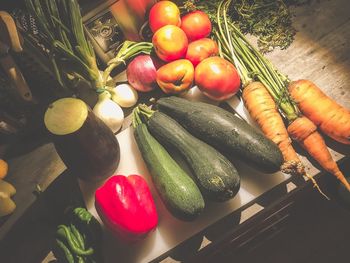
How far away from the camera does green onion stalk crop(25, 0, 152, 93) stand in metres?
1.05

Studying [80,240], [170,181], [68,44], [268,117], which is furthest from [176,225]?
[68,44]

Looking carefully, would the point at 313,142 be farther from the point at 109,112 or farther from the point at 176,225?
the point at 109,112

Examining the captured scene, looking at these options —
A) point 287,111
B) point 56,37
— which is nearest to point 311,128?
point 287,111

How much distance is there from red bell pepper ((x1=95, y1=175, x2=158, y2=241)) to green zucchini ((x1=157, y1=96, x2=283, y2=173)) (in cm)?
28

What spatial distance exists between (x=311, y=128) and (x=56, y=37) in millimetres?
968

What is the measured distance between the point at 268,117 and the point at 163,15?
574 millimetres

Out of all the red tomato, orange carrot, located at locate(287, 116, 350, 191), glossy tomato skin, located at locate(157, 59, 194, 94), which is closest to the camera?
orange carrot, located at locate(287, 116, 350, 191)

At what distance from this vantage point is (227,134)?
990mm

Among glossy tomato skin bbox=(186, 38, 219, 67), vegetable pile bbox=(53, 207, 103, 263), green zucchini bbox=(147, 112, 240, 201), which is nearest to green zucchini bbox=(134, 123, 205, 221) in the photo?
green zucchini bbox=(147, 112, 240, 201)

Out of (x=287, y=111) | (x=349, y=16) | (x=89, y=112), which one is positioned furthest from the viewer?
(x=349, y=16)

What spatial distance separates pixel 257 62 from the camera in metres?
1.17

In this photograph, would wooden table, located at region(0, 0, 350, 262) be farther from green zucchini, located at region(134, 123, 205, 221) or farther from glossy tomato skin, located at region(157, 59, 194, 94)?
glossy tomato skin, located at region(157, 59, 194, 94)

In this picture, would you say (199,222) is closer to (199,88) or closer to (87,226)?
(87,226)

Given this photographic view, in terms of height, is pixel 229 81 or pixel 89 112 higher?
A: pixel 89 112
